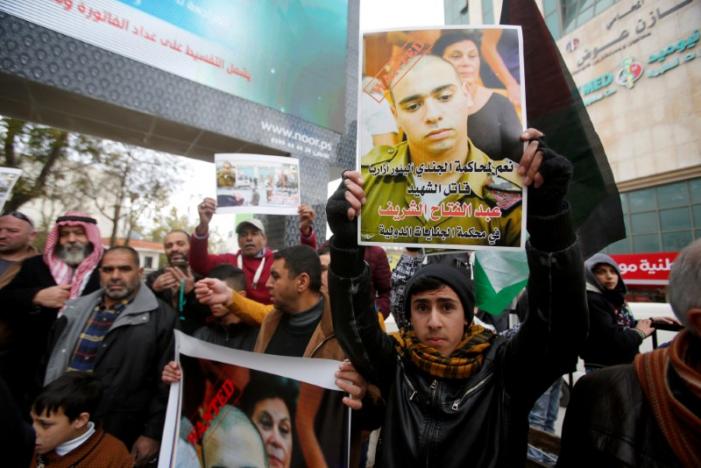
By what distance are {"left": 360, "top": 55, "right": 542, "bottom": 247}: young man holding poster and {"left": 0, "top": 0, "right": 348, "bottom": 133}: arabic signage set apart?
25.8ft

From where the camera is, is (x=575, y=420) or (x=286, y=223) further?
(x=286, y=223)

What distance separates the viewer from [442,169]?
1.19m

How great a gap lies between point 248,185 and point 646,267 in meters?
13.5

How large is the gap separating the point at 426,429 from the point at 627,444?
1.62 feet

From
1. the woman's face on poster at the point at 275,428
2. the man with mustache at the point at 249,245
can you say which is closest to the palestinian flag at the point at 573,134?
the woman's face on poster at the point at 275,428

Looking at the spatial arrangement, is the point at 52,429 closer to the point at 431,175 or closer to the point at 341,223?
the point at 341,223

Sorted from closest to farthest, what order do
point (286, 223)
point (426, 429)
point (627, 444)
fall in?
1. point (627, 444)
2. point (426, 429)
3. point (286, 223)

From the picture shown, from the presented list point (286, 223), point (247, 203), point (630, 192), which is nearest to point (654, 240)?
point (630, 192)

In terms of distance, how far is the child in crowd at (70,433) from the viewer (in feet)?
5.52

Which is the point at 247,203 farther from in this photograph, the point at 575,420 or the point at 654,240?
the point at 654,240

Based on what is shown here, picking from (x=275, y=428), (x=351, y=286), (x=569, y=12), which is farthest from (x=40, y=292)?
(x=569, y=12)

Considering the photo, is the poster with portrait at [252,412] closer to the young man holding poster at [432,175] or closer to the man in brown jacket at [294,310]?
the man in brown jacket at [294,310]

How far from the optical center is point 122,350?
2064mm

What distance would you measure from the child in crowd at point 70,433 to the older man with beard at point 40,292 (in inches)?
24.2
